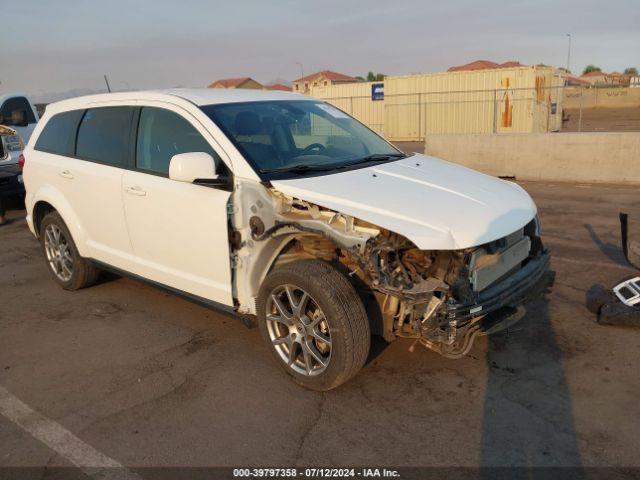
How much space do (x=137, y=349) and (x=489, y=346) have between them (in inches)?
105

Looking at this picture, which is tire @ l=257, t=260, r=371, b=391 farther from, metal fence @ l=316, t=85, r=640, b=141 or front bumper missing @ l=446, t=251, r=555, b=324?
metal fence @ l=316, t=85, r=640, b=141

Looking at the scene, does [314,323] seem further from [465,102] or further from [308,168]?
[465,102]

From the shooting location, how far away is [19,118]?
35.7ft

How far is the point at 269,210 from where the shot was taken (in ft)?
12.0

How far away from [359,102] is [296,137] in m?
25.1

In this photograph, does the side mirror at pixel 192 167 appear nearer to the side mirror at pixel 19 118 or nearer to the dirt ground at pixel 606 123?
the side mirror at pixel 19 118

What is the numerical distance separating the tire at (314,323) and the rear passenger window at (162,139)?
46.5 inches

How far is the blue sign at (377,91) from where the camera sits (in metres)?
25.8

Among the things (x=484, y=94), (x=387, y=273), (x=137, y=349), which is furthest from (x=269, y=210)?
(x=484, y=94)

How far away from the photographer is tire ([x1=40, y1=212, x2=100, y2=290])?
5.44m

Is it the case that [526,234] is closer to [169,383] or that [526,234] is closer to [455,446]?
[455,446]

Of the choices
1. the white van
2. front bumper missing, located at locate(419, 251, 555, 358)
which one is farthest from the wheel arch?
the white van

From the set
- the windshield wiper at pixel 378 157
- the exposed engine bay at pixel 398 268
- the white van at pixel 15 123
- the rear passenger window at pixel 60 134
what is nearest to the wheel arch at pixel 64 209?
the rear passenger window at pixel 60 134

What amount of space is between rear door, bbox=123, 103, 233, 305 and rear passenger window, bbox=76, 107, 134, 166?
0.20 meters
